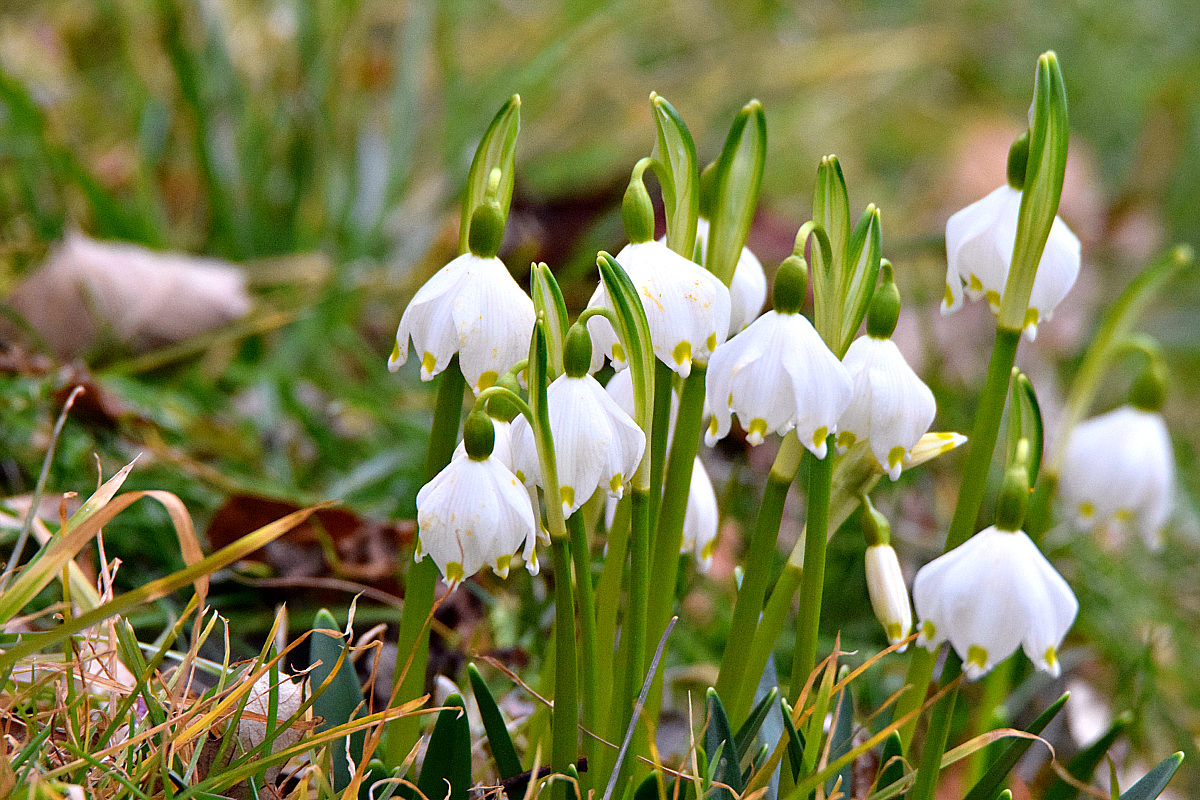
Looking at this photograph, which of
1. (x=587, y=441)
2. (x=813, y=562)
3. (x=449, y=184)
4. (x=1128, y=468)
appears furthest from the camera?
(x=449, y=184)

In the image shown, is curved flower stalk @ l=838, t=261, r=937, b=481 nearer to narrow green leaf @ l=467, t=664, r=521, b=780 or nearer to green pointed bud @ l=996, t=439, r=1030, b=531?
green pointed bud @ l=996, t=439, r=1030, b=531

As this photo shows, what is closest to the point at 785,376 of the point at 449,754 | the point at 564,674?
the point at 564,674

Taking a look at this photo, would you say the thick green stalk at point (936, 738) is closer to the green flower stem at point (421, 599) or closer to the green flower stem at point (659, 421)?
the green flower stem at point (659, 421)

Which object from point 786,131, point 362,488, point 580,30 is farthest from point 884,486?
point 786,131

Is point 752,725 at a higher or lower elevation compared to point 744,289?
lower

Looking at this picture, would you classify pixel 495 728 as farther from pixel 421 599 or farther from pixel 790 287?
→ pixel 790 287

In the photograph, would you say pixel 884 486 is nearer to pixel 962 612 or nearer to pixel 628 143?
pixel 962 612
